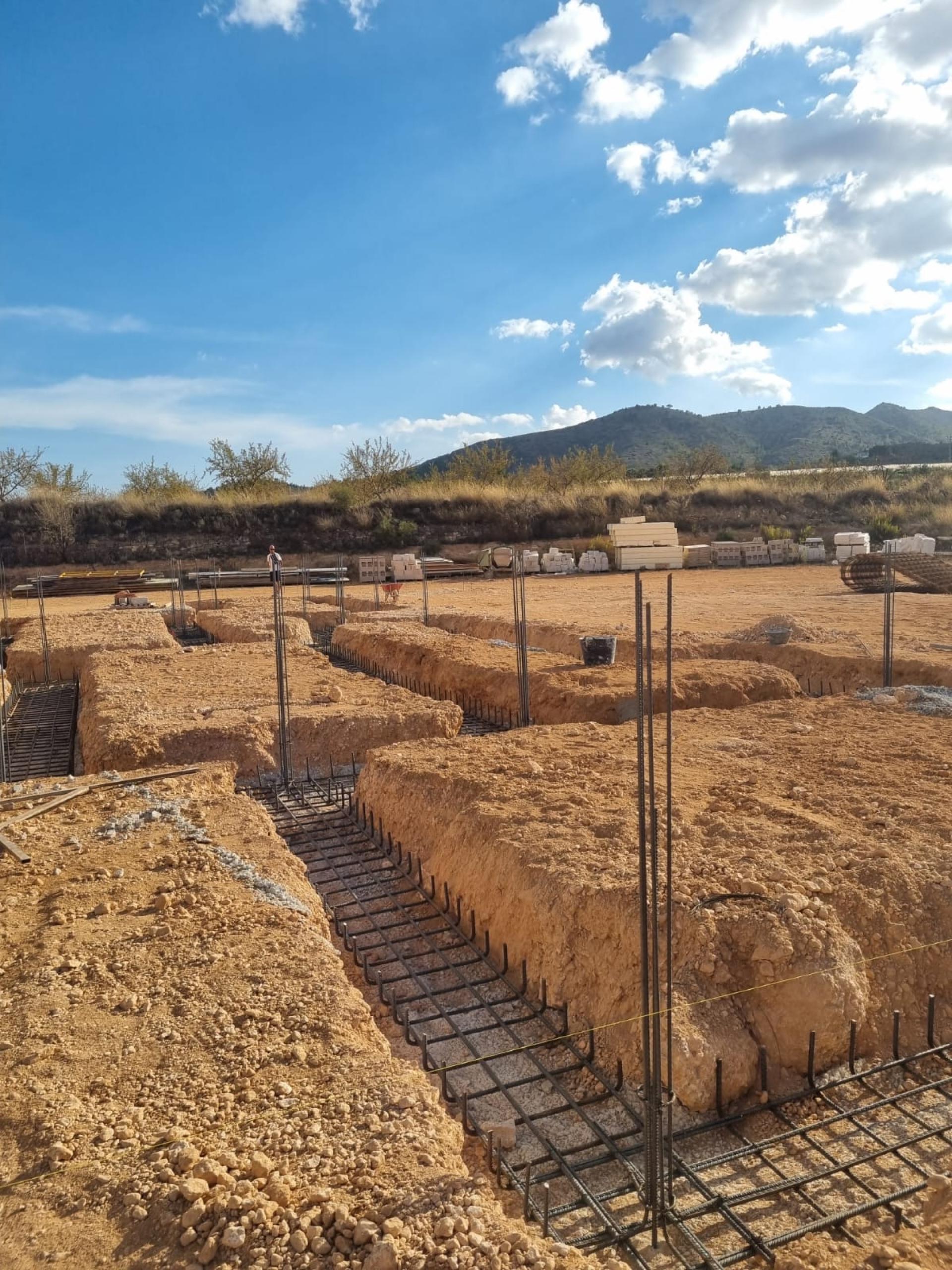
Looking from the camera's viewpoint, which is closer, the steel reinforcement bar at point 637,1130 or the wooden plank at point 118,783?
the steel reinforcement bar at point 637,1130

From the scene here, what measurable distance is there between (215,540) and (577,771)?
2811cm

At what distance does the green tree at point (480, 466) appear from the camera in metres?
43.0

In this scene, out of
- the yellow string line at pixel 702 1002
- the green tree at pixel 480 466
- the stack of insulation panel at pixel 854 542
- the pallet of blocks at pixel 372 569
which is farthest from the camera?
A: the green tree at pixel 480 466

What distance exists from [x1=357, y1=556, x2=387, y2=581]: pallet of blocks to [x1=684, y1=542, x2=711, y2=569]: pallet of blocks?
29.8 feet

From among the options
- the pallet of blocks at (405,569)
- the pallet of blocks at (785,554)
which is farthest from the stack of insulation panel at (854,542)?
the pallet of blocks at (405,569)

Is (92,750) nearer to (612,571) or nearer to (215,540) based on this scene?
(612,571)

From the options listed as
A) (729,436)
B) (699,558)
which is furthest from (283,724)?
(729,436)

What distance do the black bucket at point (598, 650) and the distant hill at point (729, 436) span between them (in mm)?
83963

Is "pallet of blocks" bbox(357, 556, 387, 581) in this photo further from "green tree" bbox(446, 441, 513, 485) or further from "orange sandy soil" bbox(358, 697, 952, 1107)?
"orange sandy soil" bbox(358, 697, 952, 1107)

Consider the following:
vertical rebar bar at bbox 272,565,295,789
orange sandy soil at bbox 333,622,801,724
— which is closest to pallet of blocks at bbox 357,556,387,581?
orange sandy soil at bbox 333,622,801,724

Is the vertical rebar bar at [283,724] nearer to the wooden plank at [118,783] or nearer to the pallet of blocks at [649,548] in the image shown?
the wooden plank at [118,783]

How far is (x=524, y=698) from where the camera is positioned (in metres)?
7.88

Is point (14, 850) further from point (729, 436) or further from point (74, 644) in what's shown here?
point (729, 436)

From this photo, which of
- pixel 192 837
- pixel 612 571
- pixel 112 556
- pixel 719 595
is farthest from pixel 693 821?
pixel 112 556
